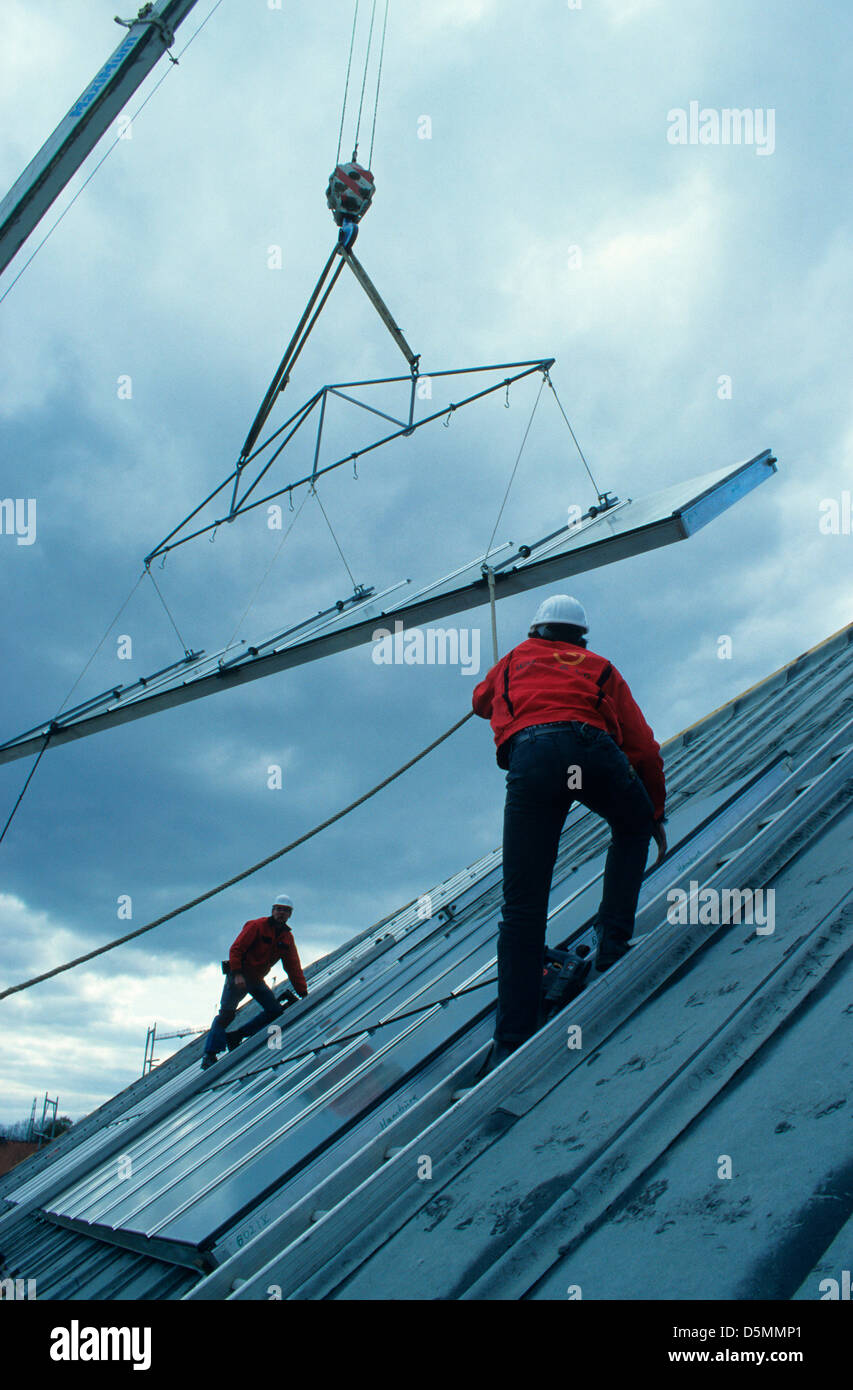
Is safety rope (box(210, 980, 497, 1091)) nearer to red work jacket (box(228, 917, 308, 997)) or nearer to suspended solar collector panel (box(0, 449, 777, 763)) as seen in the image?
red work jacket (box(228, 917, 308, 997))

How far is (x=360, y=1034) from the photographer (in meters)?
5.82

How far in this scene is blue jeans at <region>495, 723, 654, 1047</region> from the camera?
336 cm

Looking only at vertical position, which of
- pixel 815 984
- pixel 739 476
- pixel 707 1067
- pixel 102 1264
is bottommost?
pixel 102 1264

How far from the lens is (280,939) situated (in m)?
10.3

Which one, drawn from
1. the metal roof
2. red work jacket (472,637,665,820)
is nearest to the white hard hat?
red work jacket (472,637,665,820)

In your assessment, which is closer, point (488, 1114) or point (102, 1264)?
point (488, 1114)

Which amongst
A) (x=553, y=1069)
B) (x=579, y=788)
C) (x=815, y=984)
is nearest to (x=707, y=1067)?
(x=815, y=984)

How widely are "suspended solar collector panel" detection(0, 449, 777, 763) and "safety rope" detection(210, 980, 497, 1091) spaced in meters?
3.62

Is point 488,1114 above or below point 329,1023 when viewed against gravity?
below

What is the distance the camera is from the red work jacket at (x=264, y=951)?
32.9 ft

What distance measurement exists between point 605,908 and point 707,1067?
1046mm

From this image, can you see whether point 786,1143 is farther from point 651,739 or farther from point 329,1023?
point 329,1023

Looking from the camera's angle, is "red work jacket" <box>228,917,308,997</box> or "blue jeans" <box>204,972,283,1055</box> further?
"red work jacket" <box>228,917,308,997</box>

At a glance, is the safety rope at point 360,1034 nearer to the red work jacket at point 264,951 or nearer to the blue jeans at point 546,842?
the blue jeans at point 546,842
